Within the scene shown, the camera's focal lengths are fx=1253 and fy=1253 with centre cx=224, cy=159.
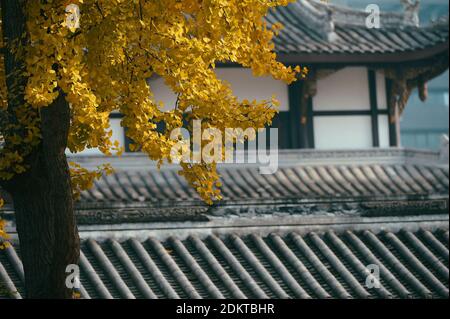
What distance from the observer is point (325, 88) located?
81.7 feet

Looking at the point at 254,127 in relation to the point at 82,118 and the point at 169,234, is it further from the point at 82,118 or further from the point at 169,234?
the point at 169,234

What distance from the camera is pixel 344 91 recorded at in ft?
82.0

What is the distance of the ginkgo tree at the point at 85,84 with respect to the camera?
13023mm

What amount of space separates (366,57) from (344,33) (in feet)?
2.99

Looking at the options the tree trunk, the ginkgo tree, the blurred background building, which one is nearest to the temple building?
the tree trunk

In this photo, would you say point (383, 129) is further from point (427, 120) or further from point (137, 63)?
point (427, 120)

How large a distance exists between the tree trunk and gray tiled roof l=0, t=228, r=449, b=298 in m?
5.32

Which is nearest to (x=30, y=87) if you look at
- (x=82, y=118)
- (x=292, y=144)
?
(x=82, y=118)

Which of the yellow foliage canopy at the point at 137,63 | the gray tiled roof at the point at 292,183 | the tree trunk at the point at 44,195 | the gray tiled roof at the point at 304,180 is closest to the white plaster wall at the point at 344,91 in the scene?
the gray tiled roof at the point at 304,180

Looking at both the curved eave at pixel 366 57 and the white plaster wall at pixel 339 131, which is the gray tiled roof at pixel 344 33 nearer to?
the curved eave at pixel 366 57

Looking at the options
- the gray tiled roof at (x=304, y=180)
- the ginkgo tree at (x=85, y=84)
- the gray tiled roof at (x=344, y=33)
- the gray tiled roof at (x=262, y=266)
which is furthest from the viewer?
the gray tiled roof at (x=344, y=33)

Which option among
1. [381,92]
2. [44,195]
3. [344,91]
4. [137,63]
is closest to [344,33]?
[344,91]

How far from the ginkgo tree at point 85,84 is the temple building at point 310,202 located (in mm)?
5001
